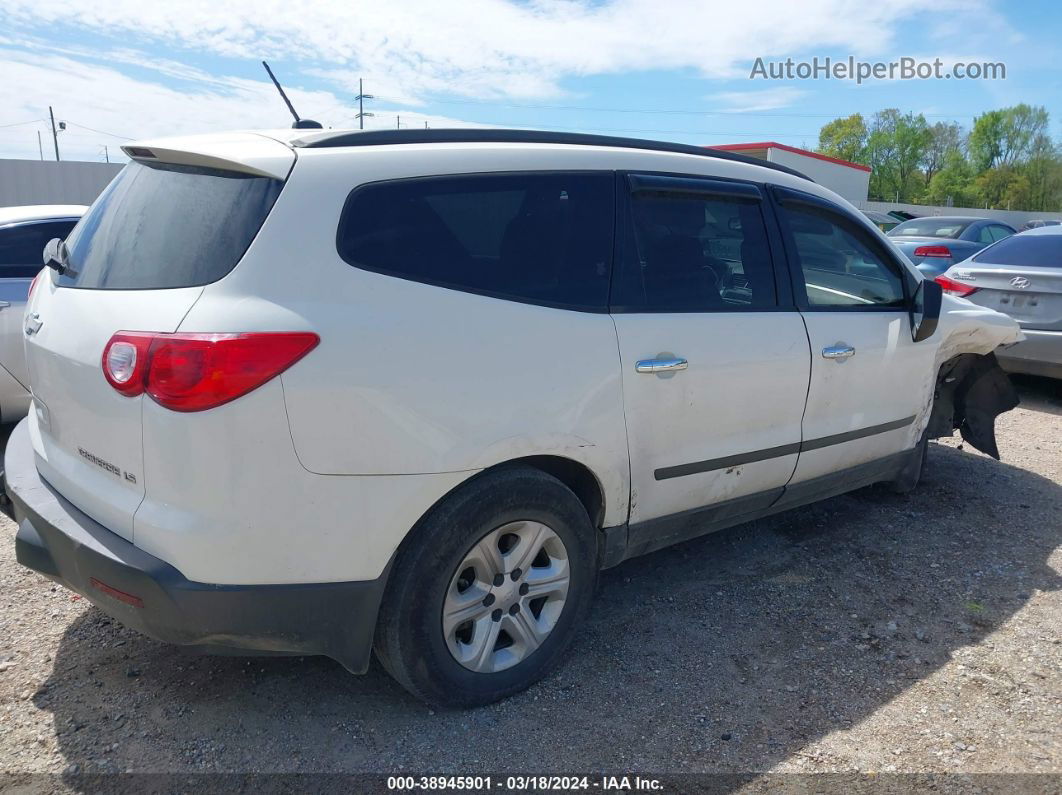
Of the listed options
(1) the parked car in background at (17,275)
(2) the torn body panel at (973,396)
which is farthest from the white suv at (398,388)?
(1) the parked car in background at (17,275)

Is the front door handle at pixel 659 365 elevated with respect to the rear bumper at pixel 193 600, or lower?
elevated

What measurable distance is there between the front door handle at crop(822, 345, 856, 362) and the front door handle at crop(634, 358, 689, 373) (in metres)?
0.92

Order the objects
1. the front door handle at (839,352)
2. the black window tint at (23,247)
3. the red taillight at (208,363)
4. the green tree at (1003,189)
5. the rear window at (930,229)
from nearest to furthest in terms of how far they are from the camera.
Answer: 1. the red taillight at (208,363)
2. the front door handle at (839,352)
3. the black window tint at (23,247)
4. the rear window at (930,229)
5. the green tree at (1003,189)

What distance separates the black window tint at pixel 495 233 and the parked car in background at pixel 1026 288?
17.6ft

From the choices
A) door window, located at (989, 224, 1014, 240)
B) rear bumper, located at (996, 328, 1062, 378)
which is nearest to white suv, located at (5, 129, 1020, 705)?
rear bumper, located at (996, 328, 1062, 378)

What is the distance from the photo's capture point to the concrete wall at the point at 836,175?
31250 millimetres

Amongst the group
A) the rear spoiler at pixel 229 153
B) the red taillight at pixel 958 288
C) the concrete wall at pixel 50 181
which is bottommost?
the red taillight at pixel 958 288

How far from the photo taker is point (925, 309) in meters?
4.16

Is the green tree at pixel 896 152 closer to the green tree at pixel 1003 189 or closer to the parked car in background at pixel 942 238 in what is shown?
the green tree at pixel 1003 189

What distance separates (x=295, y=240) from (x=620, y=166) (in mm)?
1369

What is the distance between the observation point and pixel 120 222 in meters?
2.84

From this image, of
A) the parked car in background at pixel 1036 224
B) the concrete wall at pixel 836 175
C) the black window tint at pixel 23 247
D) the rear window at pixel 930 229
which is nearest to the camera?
the black window tint at pixel 23 247

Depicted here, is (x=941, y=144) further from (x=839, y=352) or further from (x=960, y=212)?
(x=839, y=352)

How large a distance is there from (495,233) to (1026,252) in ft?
22.2
